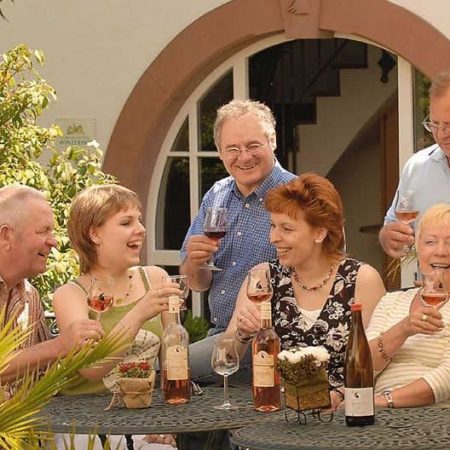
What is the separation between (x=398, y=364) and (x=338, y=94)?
23.9 feet

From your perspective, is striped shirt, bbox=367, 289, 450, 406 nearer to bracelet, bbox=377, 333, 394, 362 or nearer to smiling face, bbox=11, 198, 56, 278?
bracelet, bbox=377, 333, 394, 362

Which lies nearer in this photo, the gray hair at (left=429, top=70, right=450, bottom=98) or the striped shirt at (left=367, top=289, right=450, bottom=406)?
the striped shirt at (left=367, top=289, right=450, bottom=406)

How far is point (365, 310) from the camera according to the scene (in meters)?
5.16

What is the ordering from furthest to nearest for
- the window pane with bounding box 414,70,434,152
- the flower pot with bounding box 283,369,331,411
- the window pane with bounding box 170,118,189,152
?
the window pane with bounding box 170,118,189,152 → the window pane with bounding box 414,70,434,152 → the flower pot with bounding box 283,369,331,411

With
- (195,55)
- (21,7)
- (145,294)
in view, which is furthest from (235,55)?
(145,294)

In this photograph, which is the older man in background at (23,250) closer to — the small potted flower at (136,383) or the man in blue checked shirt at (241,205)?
the small potted flower at (136,383)

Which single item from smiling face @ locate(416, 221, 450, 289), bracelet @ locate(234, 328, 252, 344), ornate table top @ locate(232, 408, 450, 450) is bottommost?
ornate table top @ locate(232, 408, 450, 450)

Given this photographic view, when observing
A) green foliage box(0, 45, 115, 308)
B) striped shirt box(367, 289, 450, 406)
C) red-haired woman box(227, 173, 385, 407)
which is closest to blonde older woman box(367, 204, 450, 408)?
striped shirt box(367, 289, 450, 406)

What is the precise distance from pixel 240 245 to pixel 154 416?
54.3 inches

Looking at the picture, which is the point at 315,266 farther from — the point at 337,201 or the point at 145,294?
the point at 145,294

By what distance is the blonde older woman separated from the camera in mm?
4719

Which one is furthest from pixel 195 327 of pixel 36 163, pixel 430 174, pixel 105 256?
pixel 105 256

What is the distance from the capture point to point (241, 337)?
5102 millimetres

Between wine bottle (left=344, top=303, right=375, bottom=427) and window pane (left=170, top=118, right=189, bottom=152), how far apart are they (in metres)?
5.45
